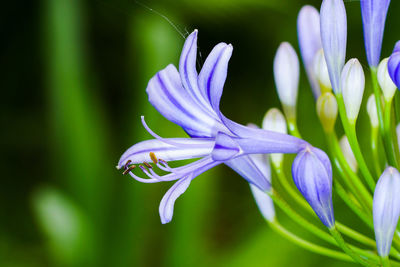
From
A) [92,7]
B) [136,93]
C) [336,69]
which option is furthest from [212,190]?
[336,69]

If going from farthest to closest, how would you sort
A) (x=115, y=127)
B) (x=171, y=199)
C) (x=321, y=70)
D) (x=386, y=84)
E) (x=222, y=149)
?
(x=115, y=127), (x=321, y=70), (x=386, y=84), (x=171, y=199), (x=222, y=149)

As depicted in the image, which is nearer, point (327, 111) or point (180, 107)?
point (180, 107)

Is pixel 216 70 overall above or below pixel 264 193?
above

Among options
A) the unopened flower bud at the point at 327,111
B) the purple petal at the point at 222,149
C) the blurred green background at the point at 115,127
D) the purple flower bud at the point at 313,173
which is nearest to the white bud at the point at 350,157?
the unopened flower bud at the point at 327,111

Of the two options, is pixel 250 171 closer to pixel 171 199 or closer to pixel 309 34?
pixel 171 199

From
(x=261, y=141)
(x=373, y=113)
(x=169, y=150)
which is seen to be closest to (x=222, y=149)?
(x=261, y=141)

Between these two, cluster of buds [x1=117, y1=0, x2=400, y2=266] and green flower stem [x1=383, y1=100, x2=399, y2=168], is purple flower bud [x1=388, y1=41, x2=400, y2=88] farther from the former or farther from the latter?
green flower stem [x1=383, y1=100, x2=399, y2=168]

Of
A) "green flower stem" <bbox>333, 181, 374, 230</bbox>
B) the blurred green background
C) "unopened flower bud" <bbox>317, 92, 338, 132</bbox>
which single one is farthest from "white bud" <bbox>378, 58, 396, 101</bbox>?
the blurred green background
